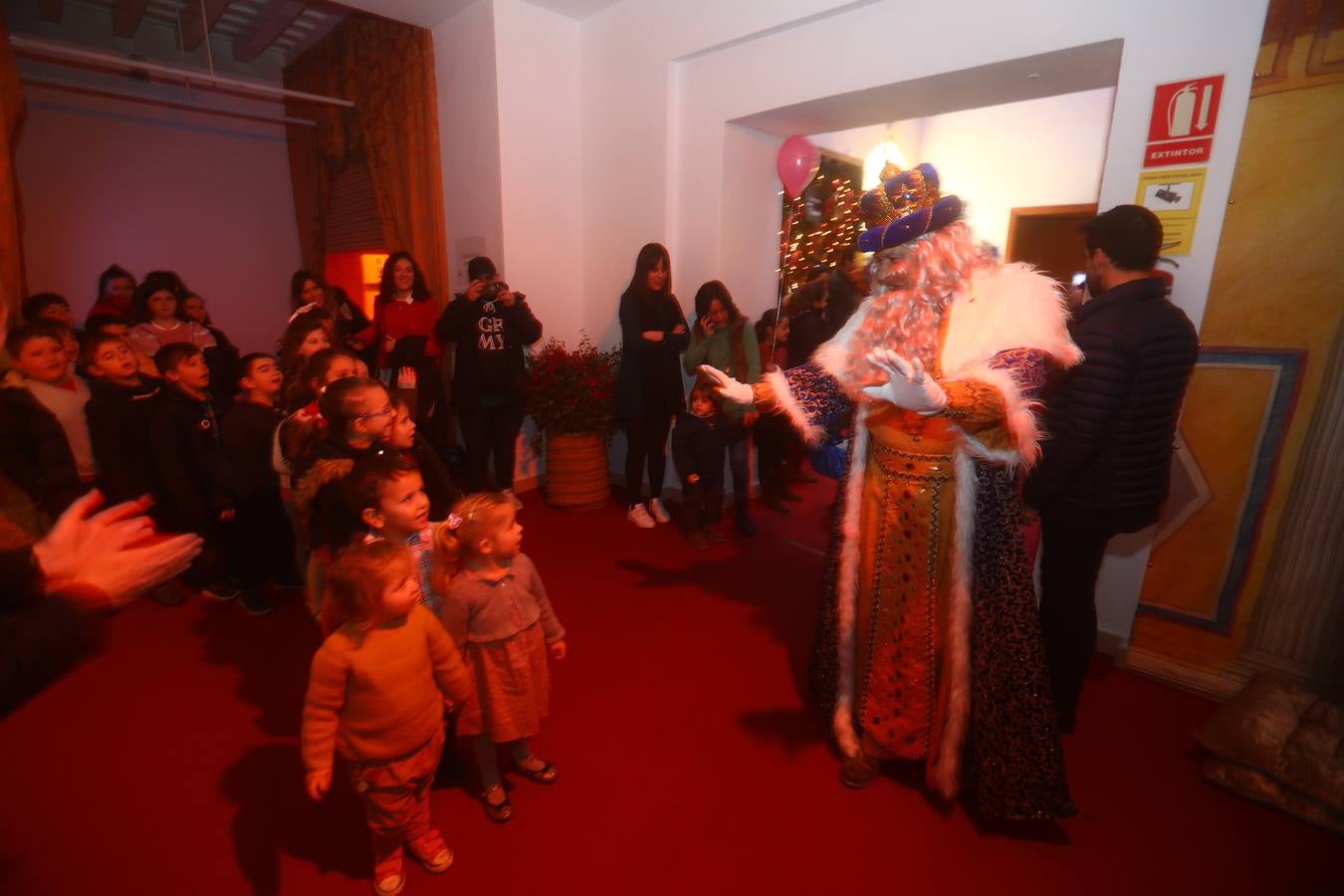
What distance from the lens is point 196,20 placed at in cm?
616

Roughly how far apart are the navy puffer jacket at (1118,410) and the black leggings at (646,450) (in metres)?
2.56

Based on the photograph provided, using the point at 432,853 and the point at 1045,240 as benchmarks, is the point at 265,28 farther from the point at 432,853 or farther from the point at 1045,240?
the point at 1045,240

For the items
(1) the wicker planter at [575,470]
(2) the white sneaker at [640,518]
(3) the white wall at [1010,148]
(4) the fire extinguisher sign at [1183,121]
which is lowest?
(2) the white sneaker at [640,518]

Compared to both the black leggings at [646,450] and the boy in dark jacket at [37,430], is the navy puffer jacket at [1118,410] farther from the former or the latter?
the boy in dark jacket at [37,430]

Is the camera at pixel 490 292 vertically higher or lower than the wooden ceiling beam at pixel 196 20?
lower

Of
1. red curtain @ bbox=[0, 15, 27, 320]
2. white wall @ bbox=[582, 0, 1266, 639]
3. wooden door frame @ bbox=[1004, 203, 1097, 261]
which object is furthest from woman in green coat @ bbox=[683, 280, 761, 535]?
red curtain @ bbox=[0, 15, 27, 320]

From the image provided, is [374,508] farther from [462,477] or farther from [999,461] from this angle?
[462,477]

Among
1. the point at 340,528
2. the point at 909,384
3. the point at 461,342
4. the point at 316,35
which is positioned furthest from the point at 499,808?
the point at 316,35

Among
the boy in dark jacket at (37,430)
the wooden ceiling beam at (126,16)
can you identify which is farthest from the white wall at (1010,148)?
the wooden ceiling beam at (126,16)

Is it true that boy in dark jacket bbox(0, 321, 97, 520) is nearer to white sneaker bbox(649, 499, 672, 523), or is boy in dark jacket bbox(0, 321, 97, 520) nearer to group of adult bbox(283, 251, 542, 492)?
group of adult bbox(283, 251, 542, 492)

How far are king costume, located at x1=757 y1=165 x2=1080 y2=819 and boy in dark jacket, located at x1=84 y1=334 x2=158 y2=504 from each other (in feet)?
9.87

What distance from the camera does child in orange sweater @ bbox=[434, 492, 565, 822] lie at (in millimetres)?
1814

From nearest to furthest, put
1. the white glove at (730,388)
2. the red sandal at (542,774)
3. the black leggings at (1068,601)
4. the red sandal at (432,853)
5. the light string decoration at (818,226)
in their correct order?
1. the red sandal at (432,853)
2. the white glove at (730,388)
3. the red sandal at (542,774)
4. the black leggings at (1068,601)
5. the light string decoration at (818,226)

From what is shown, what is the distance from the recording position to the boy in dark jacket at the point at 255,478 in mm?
3039
